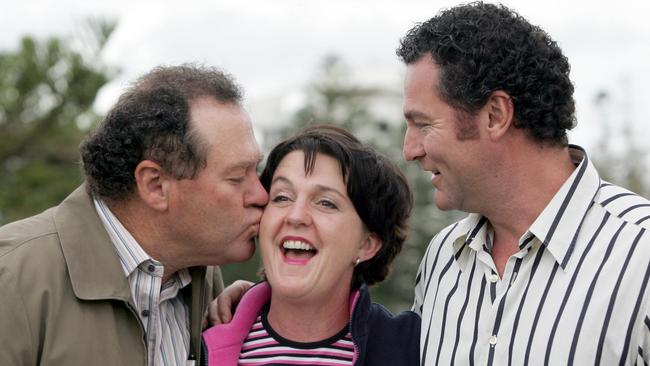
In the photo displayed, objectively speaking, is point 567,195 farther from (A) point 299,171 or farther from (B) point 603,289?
(A) point 299,171

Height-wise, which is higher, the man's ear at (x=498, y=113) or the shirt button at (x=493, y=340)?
the man's ear at (x=498, y=113)

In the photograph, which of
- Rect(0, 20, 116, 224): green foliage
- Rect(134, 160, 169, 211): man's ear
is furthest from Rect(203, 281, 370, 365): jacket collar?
Rect(0, 20, 116, 224): green foliage

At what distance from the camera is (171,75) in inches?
156

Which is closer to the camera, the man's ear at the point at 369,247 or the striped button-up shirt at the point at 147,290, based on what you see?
the striped button-up shirt at the point at 147,290

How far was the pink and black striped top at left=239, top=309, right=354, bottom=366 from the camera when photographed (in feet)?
12.1

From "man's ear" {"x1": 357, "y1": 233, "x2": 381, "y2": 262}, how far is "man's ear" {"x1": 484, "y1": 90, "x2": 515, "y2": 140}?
0.88 m

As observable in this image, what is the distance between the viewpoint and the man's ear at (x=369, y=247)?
4012 millimetres

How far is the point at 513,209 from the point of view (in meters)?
3.46

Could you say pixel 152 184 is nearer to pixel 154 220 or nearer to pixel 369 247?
pixel 154 220

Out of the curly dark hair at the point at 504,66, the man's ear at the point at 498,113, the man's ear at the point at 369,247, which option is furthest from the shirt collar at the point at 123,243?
the man's ear at the point at 498,113

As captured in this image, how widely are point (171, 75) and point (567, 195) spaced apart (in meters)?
1.95

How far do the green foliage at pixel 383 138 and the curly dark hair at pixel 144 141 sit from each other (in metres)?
11.1

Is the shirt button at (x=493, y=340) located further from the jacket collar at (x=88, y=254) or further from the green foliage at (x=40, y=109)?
the green foliage at (x=40, y=109)

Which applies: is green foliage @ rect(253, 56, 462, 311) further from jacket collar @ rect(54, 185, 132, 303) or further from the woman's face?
jacket collar @ rect(54, 185, 132, 303)
